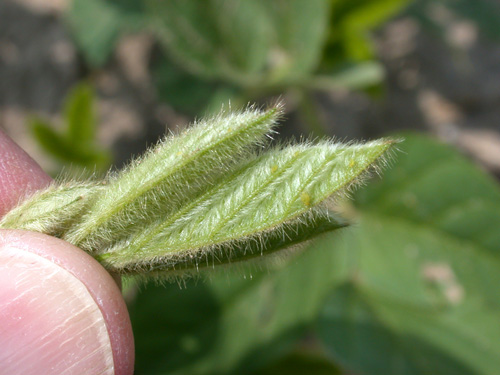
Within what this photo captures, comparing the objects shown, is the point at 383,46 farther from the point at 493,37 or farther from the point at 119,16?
the point at 119,16

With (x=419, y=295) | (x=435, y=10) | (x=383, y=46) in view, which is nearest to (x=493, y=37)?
(x=435, y=10)

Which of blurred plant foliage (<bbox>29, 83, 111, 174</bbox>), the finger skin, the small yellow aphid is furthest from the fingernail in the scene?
blurred plant foliage (<bbox>29, 83, 111, 174</bbox>)

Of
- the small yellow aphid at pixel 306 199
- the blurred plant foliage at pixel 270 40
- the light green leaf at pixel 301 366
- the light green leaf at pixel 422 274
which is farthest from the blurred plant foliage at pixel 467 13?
the small yellow aphid at pixel 306 199

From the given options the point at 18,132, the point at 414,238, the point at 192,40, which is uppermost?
the point at 192,40

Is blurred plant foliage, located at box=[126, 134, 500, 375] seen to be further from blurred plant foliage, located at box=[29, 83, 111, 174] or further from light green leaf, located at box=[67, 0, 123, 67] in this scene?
light green leaf, located at box=[67, 0, 123, 67]

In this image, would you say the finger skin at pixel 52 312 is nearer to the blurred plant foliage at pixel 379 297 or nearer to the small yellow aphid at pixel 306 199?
the small yellow aphid at pixel 306 199

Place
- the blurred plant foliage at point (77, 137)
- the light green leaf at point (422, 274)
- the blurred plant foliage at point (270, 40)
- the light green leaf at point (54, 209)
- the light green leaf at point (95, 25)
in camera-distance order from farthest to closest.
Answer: the light green leaf at point (95, 25) < the blurred plant foliage at point (77, 137) < the blurred plant foliage at point (270, 40) < the light green leaf at point (422, 274) < the light green leaf at point (54, 209)

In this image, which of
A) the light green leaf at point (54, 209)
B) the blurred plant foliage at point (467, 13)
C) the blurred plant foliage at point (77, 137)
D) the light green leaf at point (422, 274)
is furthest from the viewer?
the blurred plant foliage at point (467, 13)

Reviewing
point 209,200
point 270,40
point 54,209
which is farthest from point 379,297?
point 54,209
